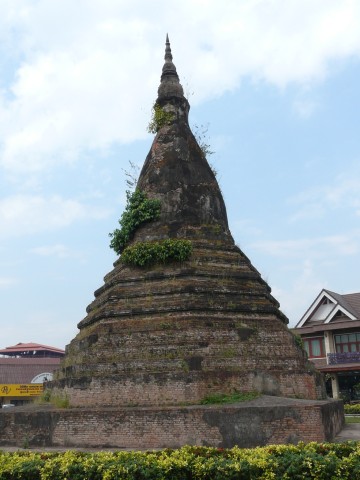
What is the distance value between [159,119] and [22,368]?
29.1 meters

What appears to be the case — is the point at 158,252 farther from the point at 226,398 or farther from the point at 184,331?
the point at 226,398

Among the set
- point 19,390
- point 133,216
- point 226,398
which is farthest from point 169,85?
point 19,390

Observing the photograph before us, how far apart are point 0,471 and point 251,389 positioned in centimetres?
542

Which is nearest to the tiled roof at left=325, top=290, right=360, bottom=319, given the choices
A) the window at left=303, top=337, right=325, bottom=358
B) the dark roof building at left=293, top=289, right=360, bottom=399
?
the dark roof building at left=293, top=289, right=360, bottom=399

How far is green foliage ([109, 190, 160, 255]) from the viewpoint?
14000 mm

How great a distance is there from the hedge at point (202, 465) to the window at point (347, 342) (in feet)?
76.8

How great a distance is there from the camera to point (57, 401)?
11742 millimetres

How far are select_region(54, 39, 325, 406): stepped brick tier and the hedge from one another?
12.1ft

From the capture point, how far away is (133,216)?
14.2 metres

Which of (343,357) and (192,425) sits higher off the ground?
(343,357)

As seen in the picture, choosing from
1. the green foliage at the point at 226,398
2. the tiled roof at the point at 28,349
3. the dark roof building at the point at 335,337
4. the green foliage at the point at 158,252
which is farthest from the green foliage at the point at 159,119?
the tiled roof at the point at 28,349

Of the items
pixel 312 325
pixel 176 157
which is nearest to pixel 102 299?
pixel 176 157

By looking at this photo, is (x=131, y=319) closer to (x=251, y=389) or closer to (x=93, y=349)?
(x=93, y=349)

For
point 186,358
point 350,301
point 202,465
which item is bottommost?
point 202,465
